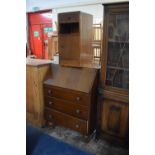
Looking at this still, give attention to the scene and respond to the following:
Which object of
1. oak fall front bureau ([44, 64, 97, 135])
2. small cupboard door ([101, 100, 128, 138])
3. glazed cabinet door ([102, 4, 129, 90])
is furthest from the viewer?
oak fall front bureau ([44, 64, 97, 135])

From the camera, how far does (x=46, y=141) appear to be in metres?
2.03

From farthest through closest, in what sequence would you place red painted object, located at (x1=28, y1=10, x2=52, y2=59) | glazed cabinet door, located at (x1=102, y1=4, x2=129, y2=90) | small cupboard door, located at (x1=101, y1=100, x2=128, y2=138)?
red painted object, located at (x1=28, y1=10, x2=52, y2=59)
small cupboard door, located at (x1=101, y1=100, x2=128, y2=138)
glazed cabinet door, located at (x1=102, y1=4, x2=129, y2=90)

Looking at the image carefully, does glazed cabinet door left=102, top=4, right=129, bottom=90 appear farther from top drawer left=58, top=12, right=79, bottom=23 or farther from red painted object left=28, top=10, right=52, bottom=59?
red painted object left=28, top=10, right=52, bottom=59

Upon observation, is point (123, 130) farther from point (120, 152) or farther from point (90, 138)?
point (90, 138)

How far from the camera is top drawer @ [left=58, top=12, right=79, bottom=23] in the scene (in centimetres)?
190

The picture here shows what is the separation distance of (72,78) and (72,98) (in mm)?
254

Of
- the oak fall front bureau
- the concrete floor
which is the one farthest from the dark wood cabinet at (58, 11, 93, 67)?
the concrete floor

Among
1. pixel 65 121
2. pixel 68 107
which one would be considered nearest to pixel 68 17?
pixel 68 107

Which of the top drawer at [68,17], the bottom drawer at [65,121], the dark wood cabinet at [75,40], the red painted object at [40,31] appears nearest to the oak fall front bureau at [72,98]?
the bottom drawer at [65,121]

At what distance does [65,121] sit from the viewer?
2.12m

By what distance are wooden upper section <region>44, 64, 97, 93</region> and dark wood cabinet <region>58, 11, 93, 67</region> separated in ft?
0.29
